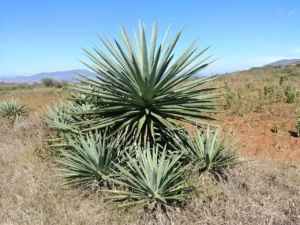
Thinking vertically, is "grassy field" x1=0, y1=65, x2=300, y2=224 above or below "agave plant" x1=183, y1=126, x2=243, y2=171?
below

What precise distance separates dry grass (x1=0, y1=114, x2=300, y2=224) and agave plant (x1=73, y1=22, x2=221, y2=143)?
990 mm

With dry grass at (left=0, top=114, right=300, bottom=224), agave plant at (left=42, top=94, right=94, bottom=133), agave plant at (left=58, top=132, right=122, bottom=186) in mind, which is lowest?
dry grass at (left=0, top=114, right=300, bottom=224)

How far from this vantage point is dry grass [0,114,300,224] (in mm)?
3049

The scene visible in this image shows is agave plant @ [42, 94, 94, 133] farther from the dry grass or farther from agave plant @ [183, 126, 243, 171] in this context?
agave plant @ [183, 126, 243, 171]

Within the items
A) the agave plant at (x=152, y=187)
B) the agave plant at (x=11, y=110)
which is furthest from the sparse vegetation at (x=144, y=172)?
the agave plant at (x=11, y=110)

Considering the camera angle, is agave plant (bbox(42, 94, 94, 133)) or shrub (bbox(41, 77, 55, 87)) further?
shrub (bbox(41, 77, 55, 87))

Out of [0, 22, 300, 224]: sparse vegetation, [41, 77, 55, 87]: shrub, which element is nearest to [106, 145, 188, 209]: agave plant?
[0, 22, 300, 224]: sparse vegetation

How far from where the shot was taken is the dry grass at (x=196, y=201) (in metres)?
3.05

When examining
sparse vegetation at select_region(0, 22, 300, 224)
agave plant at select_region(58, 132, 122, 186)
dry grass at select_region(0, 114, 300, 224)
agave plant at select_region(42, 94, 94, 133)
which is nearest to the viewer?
dry grass at select_region(0, 114, 300, 224)

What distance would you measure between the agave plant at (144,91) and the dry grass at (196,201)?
99 centimetres

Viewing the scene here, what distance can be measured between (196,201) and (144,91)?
1.64 metres

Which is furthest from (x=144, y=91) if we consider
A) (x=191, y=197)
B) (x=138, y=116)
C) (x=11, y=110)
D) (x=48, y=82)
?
(x=48, y=82)

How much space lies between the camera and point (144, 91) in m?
3.96

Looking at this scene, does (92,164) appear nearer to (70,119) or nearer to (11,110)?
(70,119)
